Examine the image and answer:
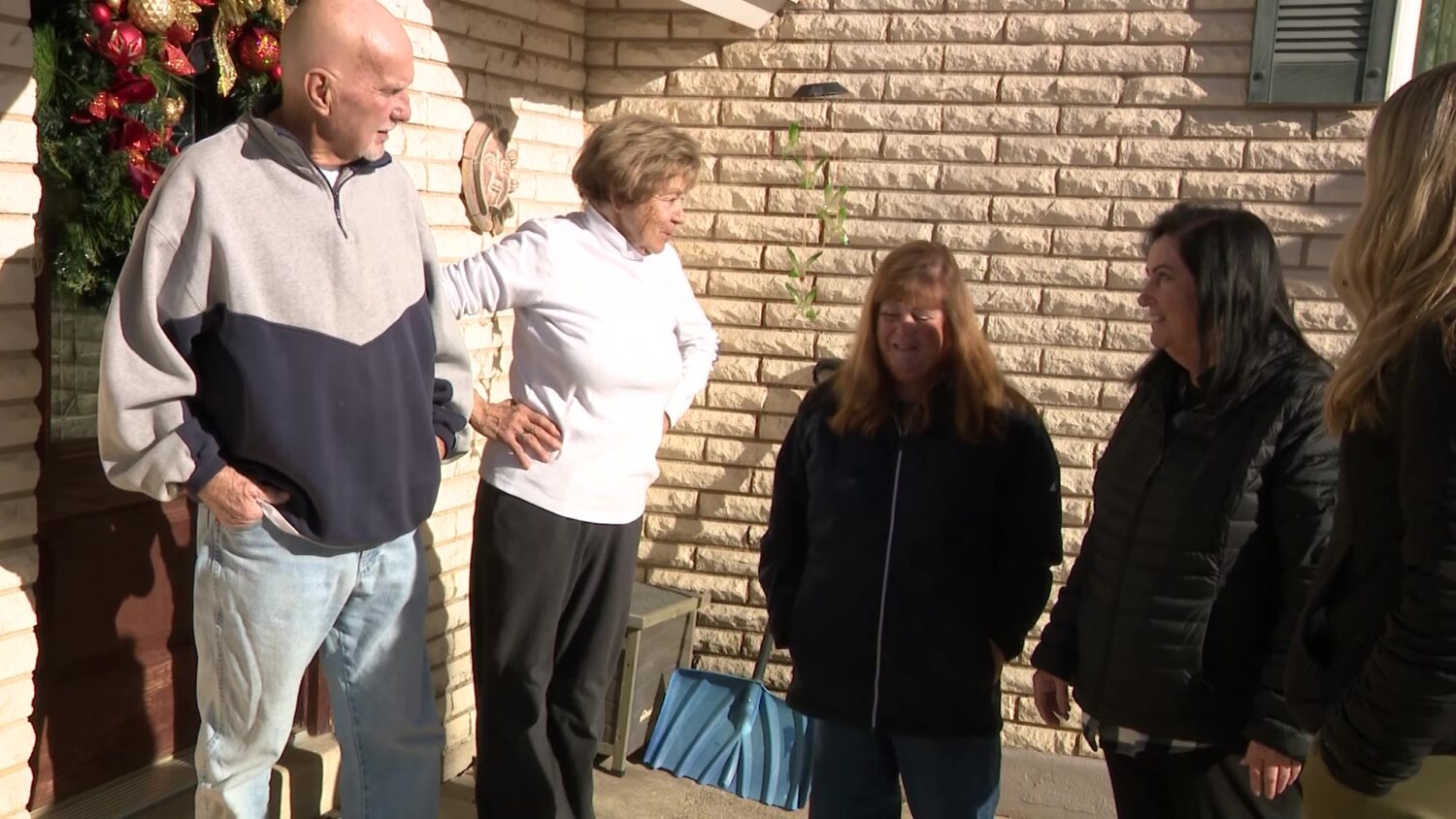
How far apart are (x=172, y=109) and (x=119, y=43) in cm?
20

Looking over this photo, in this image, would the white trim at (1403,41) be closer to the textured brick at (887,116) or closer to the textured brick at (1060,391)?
the textured brick at (1060,391)

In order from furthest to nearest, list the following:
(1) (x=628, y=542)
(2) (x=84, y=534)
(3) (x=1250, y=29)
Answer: (3) (x=1250, y=29)
(1) (x=628, y=542)
(2) (x=84, y=534)

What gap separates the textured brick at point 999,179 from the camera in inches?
174

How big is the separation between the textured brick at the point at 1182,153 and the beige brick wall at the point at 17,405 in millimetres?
3264

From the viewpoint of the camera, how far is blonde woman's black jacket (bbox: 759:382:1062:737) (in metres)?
2.70

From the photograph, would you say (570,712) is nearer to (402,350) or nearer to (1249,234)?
(402,350)

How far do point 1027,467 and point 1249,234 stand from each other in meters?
0.65

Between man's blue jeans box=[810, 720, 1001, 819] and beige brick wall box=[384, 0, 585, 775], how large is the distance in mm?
1699

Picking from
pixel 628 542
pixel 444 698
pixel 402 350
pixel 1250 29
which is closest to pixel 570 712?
pixel 628 542

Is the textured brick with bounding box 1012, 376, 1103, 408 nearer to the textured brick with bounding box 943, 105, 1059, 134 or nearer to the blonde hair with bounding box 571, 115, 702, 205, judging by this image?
the textured brick with bounding box 943, 105, 1059, 134

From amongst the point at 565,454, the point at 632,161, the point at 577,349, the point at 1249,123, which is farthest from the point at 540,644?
the point at 1249,123

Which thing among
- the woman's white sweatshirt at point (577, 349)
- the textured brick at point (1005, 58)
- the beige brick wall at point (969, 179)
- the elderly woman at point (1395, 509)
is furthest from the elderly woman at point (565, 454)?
the elderly woman at point (1395, 509)

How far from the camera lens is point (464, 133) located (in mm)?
4070

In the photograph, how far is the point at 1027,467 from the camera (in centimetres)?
275
